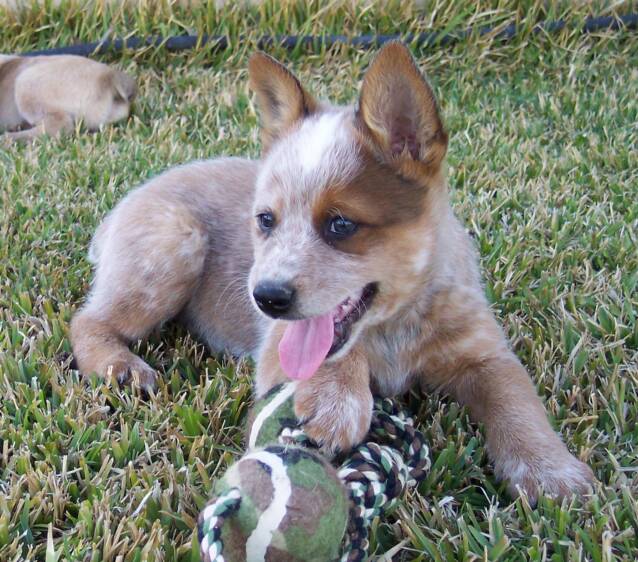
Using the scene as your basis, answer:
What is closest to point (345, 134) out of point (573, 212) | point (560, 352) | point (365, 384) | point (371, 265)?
point (371, 265)

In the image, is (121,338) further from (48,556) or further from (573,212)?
(573,212)

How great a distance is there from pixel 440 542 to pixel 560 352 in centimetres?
117

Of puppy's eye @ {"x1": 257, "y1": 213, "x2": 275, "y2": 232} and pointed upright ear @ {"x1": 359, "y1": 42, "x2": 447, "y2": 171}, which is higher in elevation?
pointed upright ear @ {"x1": 359, "y1": 42, "x2": 447, "y2": 171}

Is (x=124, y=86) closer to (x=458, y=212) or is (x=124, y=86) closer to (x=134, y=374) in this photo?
(x=458, y=212)

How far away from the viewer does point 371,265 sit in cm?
228

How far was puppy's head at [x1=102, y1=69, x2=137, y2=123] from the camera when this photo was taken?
5641 millimetres

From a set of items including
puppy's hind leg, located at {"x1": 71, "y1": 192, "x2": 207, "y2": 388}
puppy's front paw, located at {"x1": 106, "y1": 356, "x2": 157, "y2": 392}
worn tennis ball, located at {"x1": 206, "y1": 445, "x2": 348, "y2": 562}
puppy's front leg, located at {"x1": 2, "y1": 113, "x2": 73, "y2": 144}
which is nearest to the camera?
worn tennis ball, located at {"x1": 206, "y1": 445, "x2": 348, "y2": 562}

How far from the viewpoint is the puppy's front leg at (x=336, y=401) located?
6.84ft

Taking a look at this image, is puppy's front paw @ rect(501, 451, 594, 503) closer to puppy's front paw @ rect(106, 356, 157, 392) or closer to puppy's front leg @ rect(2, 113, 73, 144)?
puppy's front paw @ rect(106, 356, 157, 392)

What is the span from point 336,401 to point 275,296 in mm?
342

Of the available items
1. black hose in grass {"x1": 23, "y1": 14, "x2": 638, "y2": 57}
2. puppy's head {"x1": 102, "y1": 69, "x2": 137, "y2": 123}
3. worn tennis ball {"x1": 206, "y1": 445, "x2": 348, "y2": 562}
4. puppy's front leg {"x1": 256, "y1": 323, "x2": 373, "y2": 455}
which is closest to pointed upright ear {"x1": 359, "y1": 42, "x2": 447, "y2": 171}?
puppy's front leg {"x1": 256, "y1": 323, "x2": 373, "y2": 455}

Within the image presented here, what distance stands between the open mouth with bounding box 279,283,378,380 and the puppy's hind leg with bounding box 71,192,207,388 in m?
0.75

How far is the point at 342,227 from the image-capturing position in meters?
2.28

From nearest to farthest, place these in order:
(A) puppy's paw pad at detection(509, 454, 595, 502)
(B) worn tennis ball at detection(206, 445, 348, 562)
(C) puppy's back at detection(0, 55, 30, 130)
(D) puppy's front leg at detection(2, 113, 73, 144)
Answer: (B) worn tennis ball at detection(206, 445, 348, 562)
(A) puppy's paw pad at detection(509, 454, 595, 502)
(D) puppy's front leg at detection(2, 113, 73, 144)
(C) puppy's back at detection(0, 55, 30, 130)
